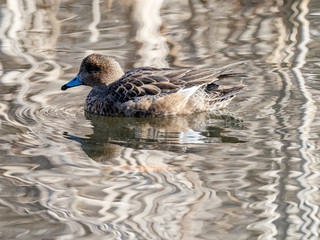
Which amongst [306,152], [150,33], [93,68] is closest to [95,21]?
[150,33]

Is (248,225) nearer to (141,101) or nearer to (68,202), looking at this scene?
(68,202)

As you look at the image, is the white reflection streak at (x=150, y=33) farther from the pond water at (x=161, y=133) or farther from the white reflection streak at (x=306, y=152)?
the white reflection streak at (x=306, y=152)

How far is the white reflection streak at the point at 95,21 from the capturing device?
34.4ft

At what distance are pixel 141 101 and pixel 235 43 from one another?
2343 millimetres

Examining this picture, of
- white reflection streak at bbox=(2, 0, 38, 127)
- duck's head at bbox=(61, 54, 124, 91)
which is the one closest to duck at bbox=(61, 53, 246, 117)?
duck's head at bbox=(61, 54, 124, 91)

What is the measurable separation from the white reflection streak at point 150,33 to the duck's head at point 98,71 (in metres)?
0.75

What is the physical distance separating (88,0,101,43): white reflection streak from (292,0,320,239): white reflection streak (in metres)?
2.48

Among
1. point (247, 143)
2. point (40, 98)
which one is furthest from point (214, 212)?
point (40, 98)

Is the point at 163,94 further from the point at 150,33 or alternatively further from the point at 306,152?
the point at 150,33

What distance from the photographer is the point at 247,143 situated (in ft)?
22.5

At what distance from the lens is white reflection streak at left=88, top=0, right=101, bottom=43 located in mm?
10477

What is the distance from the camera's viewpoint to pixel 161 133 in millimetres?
7387

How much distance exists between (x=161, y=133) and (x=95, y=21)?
4.05m

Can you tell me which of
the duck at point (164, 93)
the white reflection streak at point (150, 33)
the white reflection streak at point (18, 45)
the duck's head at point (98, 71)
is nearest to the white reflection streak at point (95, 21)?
the white reflection streak at point (150, 33)
